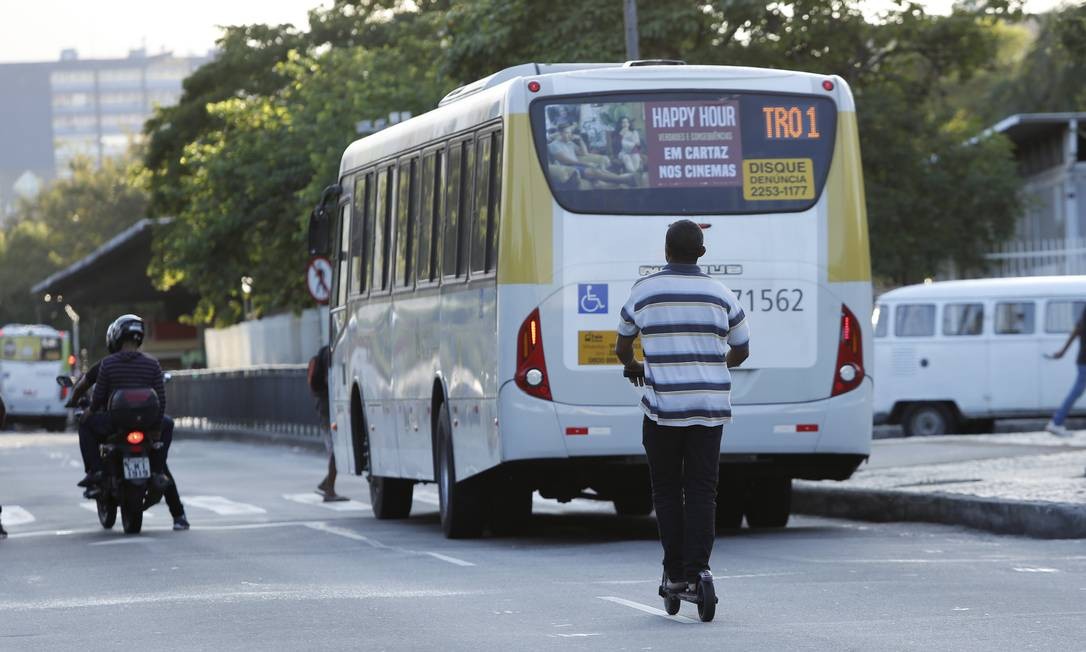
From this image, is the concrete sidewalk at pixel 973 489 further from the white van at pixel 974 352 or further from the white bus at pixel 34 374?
the white bus at pixel 34 374

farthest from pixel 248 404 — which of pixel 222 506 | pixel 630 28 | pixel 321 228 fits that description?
pixel 321 228

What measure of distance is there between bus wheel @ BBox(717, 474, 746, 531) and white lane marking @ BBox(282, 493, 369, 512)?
18.5ft

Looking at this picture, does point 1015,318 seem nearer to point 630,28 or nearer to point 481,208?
point 630,28

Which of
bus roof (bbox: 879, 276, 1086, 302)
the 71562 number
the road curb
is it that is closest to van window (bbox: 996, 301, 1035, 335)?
bus roof (bbox: 879, 276, 1086, 302)

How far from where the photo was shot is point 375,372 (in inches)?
771

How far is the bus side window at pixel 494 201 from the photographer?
15.9m

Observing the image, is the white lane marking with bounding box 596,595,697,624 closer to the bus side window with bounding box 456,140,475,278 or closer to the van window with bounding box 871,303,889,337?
the bus side window with bounding box 456,140,475,278

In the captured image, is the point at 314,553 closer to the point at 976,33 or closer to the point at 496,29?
the point at 496,29

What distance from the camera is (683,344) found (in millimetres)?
10570

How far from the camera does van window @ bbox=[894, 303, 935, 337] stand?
3244 cm

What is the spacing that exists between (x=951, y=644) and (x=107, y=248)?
67544 millimetres

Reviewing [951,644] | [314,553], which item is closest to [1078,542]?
[314,553]

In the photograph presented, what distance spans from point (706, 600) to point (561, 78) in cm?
623

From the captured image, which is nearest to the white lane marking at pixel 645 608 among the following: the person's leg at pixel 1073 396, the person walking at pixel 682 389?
the person walking at pixel 682 389
